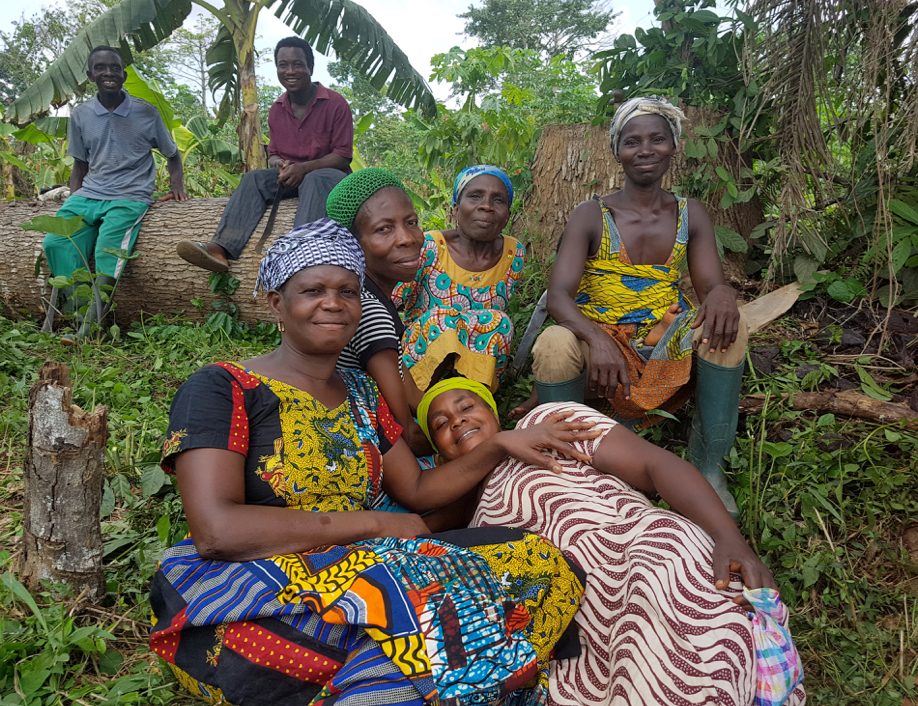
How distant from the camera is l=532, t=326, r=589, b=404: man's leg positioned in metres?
2.94

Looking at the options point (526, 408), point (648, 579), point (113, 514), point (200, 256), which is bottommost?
point (113, 514)

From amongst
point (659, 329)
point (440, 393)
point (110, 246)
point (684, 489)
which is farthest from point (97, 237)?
point (684, 489)

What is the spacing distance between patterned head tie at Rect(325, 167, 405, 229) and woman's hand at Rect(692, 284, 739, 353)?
1.36m

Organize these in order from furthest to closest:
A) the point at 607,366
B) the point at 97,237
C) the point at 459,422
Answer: the point at 97,237 → the point at 607,366 → the point at 459,422

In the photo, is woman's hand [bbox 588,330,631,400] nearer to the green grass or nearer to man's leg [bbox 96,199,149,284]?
the green grass

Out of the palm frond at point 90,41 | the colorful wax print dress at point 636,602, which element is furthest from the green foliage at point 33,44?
the colorful wax print dress at point 636,602

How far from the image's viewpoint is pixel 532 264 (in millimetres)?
4609

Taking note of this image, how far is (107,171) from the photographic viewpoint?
5426mm

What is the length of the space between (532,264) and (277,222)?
6.46 ft

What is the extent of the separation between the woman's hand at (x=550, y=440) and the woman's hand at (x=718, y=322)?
0.91 m

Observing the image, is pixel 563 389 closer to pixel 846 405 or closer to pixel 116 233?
pixel 846 405

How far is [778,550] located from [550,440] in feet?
3.79

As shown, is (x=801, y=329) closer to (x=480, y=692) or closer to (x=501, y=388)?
(x=501, y=388)

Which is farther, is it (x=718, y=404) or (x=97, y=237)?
(x=97, y=237)
